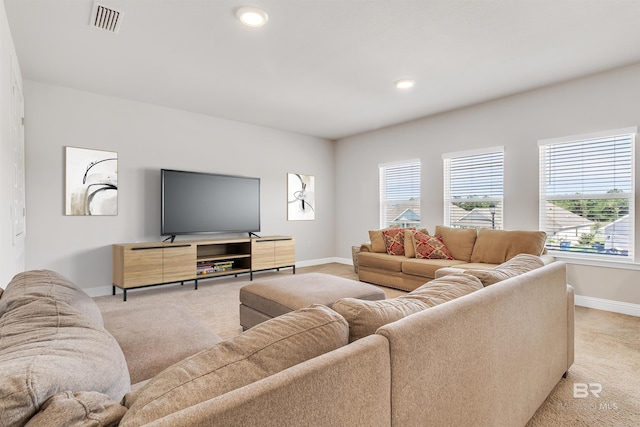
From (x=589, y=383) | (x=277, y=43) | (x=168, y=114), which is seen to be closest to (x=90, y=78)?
(x=168, y=114)

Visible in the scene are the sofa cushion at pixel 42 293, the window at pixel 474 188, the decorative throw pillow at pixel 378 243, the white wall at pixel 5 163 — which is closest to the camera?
the sofa cushion at pixel 42 293

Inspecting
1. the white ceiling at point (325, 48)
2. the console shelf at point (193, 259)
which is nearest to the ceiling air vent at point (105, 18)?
the white ceiling at point (325, 48)

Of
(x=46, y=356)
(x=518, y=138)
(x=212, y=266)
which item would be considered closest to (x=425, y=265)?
(x=518, y=138)

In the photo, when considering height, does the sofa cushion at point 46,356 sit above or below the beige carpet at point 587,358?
above

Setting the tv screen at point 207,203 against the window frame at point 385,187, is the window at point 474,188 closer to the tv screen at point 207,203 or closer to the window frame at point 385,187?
the window frame at point 385,187

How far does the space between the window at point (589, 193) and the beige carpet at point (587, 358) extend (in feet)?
2.53

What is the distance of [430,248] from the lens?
4.23 m

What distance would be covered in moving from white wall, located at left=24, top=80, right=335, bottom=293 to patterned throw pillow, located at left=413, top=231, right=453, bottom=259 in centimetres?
257

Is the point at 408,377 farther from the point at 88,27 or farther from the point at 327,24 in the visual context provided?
the point at 88,27

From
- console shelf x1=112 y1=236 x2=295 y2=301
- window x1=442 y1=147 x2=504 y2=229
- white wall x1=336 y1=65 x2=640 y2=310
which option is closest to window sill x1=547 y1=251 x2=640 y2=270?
white wall x1=336 y1=65 x2=640 y2=310

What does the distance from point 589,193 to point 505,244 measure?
1048mm

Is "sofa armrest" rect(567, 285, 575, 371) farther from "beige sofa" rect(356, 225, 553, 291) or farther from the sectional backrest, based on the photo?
"beige sofa" rect(356, 225, 553, 291)

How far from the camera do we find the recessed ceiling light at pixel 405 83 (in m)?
3.64

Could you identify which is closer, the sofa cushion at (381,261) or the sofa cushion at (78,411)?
the sofa cushion at (78,411)
